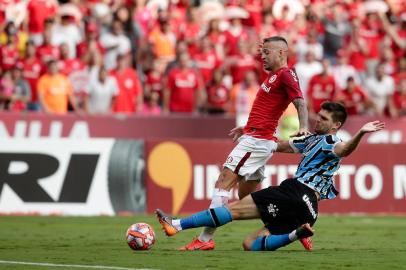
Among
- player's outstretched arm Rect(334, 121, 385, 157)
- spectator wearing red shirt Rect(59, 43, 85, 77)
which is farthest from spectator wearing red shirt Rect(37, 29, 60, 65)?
player's outstretched arm Rect(334, 121, 385, 157)

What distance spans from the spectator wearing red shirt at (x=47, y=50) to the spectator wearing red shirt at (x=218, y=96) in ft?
10.9

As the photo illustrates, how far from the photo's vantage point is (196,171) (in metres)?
19.7

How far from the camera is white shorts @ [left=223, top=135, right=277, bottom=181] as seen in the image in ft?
39.8

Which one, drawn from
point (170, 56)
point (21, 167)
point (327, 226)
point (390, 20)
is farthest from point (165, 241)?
point (390, 20)

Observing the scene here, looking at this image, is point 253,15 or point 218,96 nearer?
point 218,96

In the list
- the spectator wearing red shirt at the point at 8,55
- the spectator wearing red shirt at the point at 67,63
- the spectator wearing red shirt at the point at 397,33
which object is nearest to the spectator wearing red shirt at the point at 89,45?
the spectator wearing red shirt at the point at 67,63

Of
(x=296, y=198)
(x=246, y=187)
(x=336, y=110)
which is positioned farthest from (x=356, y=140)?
(x=246, y=187)

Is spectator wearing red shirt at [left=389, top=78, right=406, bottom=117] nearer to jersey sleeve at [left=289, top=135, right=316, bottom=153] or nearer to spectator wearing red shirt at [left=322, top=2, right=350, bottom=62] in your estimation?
spectator wearing red shirt at [left=322, top=2, right=350, bottom=62]

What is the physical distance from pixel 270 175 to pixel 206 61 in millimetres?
4918

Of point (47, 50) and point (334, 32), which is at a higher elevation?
point (334, 32)

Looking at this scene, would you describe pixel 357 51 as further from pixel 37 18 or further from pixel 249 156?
pixel 249 156

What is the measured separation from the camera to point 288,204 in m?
11.7

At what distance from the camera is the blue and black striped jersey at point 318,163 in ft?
38.4

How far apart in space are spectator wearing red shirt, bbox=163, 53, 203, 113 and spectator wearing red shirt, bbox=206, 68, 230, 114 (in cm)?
25
